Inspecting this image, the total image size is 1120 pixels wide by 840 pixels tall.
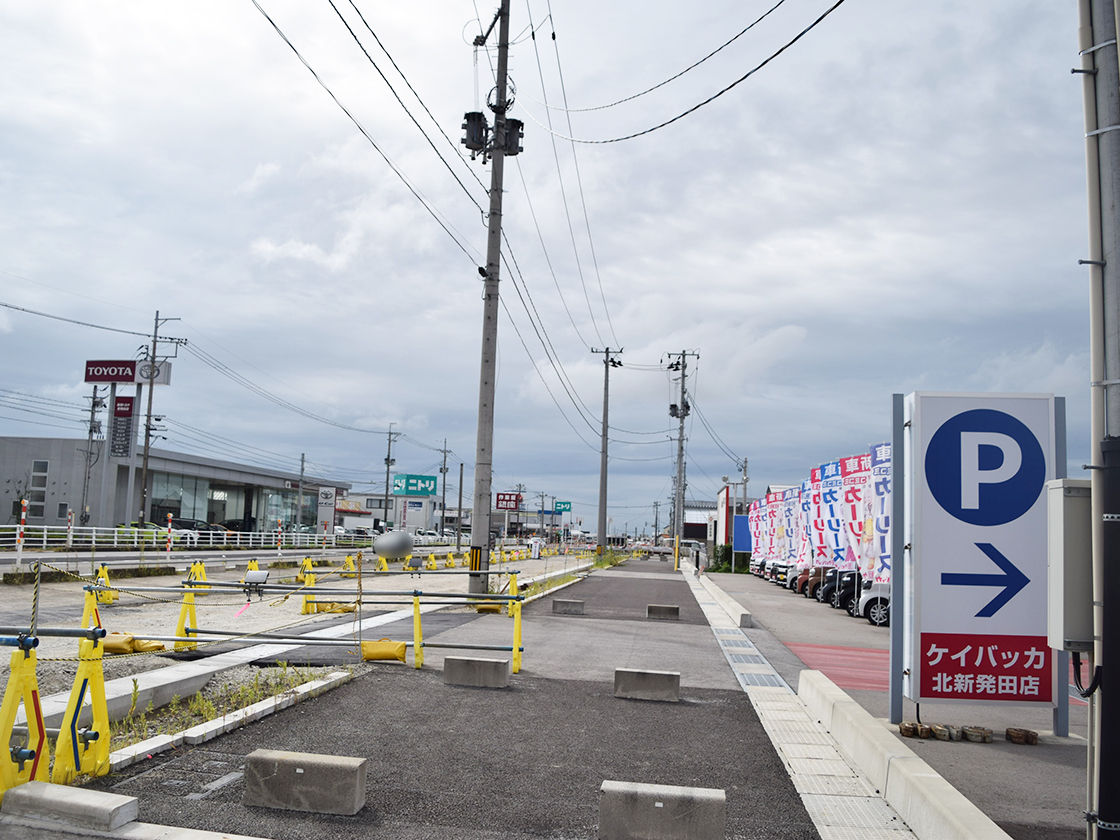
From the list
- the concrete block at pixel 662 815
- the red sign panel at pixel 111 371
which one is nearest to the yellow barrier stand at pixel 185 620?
the concrete block at pixel 662 815

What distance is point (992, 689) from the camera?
774cm

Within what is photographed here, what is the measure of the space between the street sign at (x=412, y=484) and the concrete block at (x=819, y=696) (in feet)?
286

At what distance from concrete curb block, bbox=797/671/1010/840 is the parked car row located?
13064 millimetres

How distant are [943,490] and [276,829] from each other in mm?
6317

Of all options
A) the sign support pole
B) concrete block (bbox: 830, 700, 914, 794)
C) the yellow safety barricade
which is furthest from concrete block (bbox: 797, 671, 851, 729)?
the yellow safety barricade

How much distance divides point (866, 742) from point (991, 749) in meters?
1.72

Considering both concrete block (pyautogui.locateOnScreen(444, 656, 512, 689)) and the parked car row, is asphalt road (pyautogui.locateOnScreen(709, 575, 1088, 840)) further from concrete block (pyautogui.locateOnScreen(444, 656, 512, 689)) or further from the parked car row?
concrete block (pyautogui.locateOnScreen(444, 656, 512, 689))

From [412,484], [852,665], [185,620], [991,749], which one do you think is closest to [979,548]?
[991,749]

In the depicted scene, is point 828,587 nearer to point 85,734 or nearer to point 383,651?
point 383,651

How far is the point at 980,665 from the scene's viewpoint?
7.75 meters

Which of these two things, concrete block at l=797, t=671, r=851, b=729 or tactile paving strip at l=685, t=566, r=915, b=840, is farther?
concrete block at l=797, t=671, r=851, b=729

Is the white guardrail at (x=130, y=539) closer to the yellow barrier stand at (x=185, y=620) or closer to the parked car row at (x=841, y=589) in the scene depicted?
the parked car row at (x=841, y=589)

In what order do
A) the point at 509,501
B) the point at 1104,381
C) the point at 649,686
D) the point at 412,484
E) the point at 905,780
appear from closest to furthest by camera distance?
the point at 1104,381 < the point at 905,780 < the point at 649,686 < the point at 509,501 < the point at 412,484

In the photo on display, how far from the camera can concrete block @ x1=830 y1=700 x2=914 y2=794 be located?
625 cm
